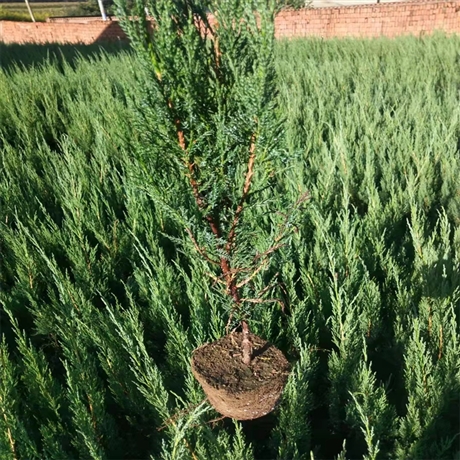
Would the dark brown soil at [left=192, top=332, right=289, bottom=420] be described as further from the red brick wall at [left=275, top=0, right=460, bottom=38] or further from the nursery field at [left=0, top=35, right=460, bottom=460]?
the red brick wall at [left=275, top=0, right=460, bottom=38]

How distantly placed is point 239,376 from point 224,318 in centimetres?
80

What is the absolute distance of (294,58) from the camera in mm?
6469

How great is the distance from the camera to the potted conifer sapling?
903mm

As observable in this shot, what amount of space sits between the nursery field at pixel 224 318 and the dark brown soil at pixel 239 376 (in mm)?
83

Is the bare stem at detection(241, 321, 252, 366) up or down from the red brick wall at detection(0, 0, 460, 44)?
down

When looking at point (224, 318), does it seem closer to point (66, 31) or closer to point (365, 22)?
point (365, 22)

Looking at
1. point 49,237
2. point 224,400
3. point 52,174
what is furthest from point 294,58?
point 224,400

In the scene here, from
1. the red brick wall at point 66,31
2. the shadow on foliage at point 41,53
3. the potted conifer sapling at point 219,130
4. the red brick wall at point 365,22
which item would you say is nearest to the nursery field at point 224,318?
the potted conifer sapling at point 219,130

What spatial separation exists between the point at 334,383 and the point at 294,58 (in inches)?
228

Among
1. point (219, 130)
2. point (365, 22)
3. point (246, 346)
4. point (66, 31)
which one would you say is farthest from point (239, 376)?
point (66, 31)

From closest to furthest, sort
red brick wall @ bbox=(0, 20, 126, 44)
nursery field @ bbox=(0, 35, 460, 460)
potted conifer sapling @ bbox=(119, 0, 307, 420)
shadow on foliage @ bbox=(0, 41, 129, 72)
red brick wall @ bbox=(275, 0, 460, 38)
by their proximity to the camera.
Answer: potted conifer sapling @ bbox=(119, 0, 307, 420)
nursery field @ bbox=(0, 35, 460, 460)
shadow on foliage @ bbox=(0, 41, 129, 72)
red brick wall @ bbox=(275, 0, 460, 38)
red brick wall @ bbox=(0, 20, 126, 44)

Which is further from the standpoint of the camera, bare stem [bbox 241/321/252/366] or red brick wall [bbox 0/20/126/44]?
red brick wall [bbox 0/20/126/44]

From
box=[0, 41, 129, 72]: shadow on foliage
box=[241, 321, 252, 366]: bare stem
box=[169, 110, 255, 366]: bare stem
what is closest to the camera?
box=[169, 110, 255, 366]: bare stem

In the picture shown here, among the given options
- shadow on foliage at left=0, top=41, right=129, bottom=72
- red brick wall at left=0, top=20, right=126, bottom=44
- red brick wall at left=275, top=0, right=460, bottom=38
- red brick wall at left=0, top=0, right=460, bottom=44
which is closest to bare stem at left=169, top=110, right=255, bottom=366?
shadow on foliage at left=0, top=41, right=129, bottom=72
